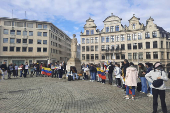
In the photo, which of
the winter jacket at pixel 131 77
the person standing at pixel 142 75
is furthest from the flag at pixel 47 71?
the winter jacket at pixel 131 77

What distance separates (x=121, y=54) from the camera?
45562mm

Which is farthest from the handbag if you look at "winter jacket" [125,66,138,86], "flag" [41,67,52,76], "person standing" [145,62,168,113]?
"flag" [41,67,52,76]

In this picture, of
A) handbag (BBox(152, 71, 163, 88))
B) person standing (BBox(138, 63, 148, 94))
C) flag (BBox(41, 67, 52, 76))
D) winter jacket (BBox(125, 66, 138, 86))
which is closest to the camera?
handbag (BBox(152, 71, 163, 88))

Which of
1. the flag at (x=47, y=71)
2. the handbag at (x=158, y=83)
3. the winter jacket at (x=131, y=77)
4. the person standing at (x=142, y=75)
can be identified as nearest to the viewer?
the handbag at (x=158, y=83)

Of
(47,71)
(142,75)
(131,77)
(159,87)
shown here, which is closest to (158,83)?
(159,87)

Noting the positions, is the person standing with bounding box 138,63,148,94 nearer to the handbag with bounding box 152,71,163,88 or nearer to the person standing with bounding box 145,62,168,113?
the person standing with bounding box 145,62,168,113

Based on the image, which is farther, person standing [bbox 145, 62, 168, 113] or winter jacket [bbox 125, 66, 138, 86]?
winter jacket [bbox 125, 66, 138, 86]

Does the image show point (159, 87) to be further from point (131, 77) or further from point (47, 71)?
point (47, 71)

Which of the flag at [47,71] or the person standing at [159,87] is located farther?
the flag at [47,71]

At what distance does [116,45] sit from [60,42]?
28.6m

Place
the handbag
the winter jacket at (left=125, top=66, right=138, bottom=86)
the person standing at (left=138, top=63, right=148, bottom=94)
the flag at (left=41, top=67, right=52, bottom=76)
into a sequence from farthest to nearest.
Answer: the flag at (left=41, top=67, right=52, bottom=76) → the person standing at (left=138, top=63, right=148, bottom=94) → the winter jacket at (left=125, top=66, right=138, bottom=86) → the handbag

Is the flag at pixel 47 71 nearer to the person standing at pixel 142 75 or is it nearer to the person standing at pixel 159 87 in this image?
the person standing at pixel 142 75

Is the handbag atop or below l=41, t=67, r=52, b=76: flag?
atop

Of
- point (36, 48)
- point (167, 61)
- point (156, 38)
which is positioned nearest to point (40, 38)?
point (36, 48)
